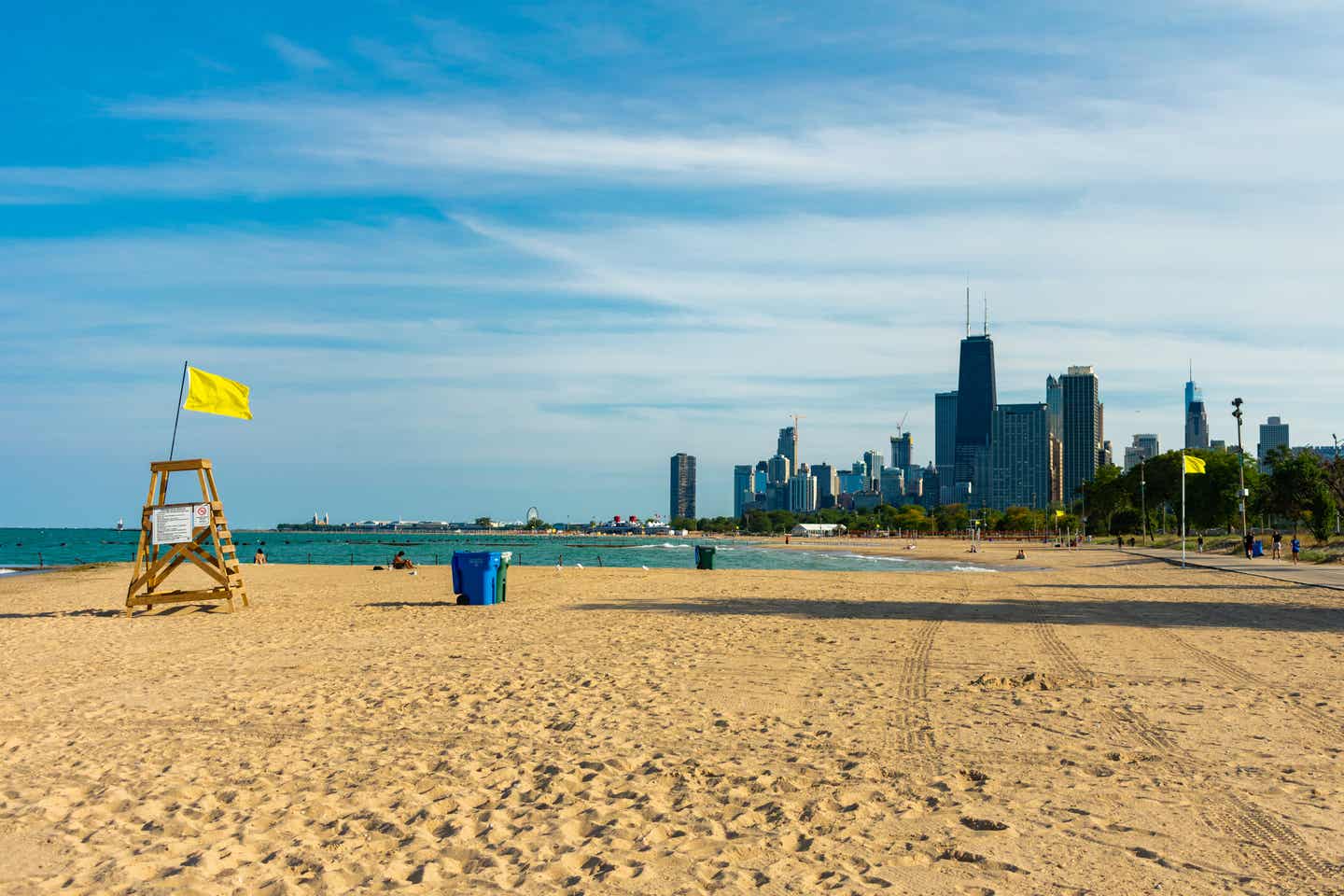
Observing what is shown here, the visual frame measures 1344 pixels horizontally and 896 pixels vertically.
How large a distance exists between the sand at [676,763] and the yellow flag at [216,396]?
5.49 meters

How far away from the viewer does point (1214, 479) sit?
85.7 metres

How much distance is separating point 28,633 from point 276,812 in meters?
13.4

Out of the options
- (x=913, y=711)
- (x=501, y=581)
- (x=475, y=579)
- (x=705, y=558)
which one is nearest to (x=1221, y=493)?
(x=705, y=558)

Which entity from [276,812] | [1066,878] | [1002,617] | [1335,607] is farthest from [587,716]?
[1335,607]

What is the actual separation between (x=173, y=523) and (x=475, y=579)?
6.27 metres

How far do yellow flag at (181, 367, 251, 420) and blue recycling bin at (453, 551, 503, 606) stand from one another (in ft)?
18.2

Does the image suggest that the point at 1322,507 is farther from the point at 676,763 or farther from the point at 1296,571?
the point at 676,763

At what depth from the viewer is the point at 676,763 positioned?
6898mm

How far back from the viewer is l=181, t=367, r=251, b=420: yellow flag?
18797 mm

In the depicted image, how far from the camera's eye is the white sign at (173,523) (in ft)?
62.3

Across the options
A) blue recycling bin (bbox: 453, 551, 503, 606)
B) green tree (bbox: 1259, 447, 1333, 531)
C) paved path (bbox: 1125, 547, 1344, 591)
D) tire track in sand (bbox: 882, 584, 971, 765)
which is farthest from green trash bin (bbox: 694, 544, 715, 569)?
green tree (bbox: 1259, 447, 1333, 531)

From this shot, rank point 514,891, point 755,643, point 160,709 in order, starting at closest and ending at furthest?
point 514,891, point 160,709, point 755,643

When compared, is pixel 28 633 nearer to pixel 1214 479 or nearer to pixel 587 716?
pixel 587 716

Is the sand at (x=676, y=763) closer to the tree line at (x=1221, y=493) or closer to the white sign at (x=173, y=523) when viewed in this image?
the white sign at (x=173, y=523)
